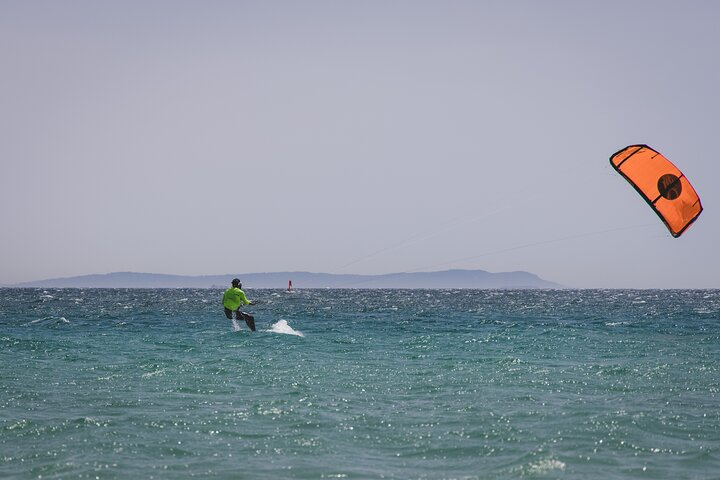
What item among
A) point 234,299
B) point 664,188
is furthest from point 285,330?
point 664,188

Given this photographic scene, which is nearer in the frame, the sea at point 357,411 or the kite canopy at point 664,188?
the sea at point 357,411

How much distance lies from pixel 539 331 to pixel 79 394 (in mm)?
19281

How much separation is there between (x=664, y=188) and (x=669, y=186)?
4.7 inches

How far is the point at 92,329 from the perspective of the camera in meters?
28.0

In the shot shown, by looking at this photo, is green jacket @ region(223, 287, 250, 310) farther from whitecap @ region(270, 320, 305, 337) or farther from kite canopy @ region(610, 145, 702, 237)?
kite canopy @ region(610, 145, 702, 237)

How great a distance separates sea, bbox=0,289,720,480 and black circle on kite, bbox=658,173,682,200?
385 centimetres

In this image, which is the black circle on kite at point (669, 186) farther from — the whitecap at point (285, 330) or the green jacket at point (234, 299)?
the whitecap at point (285, 330)

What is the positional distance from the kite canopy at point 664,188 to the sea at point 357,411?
3.35 metres

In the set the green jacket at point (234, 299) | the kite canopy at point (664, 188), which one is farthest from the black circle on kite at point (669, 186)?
the green jacket at point (234, 299)

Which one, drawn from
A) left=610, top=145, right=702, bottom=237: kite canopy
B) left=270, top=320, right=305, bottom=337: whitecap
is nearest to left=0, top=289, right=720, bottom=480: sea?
left=610, top=145, right=702, bottom=237: kite canopy

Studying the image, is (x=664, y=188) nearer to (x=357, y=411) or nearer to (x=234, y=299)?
(x=357, y=411)

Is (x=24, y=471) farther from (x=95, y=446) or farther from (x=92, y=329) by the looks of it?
(x=92, y=329)

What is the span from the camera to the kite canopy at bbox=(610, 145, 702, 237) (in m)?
17.8

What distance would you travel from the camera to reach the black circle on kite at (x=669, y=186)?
58.5 feet
